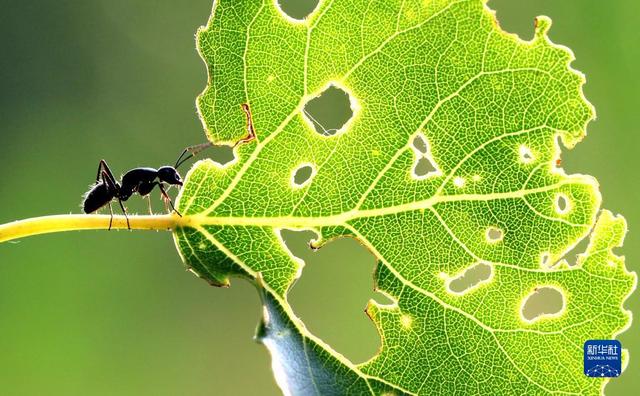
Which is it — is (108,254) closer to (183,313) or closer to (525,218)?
(183,313)

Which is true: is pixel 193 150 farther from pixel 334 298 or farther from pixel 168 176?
pixel 334 298

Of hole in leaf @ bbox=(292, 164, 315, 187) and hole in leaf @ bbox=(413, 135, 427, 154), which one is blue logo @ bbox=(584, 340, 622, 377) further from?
hole in leaf @ bbox=(292, 164, 315, 187)

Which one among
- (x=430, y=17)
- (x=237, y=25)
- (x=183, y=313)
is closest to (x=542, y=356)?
(x=430, y=17)

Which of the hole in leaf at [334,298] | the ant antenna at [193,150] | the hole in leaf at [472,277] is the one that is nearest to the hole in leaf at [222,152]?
the ant antenna at [193,150]

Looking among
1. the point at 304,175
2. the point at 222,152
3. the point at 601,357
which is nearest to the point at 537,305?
the point at 601,357

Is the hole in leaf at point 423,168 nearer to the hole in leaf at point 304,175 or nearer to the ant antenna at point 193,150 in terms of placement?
the hole in leaf at point 304,175
